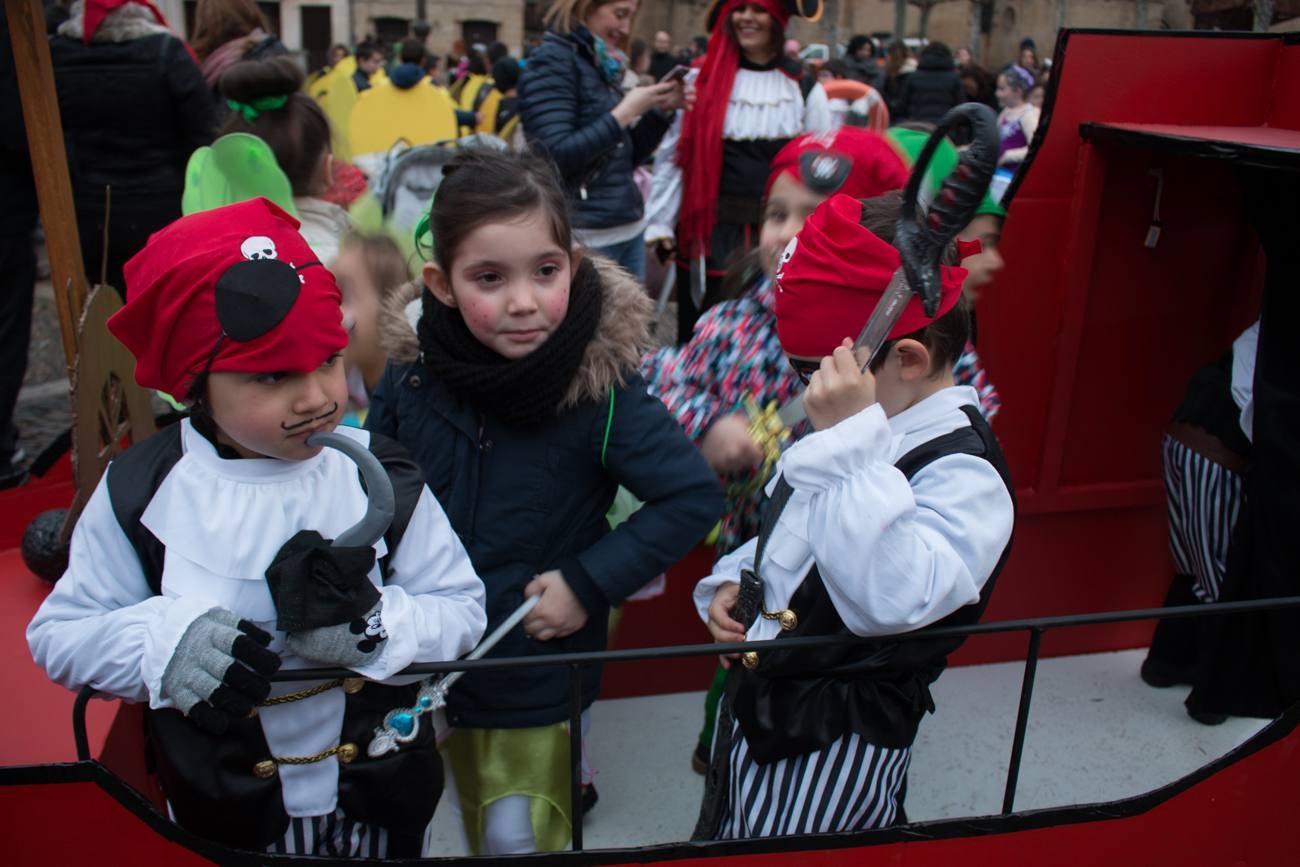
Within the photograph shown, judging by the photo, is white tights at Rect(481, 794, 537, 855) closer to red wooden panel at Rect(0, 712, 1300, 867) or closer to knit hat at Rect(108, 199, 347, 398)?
red wooden panel at Rect(0, 712, 1300, 867)

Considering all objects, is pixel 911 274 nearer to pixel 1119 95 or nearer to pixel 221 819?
pixel 221 819

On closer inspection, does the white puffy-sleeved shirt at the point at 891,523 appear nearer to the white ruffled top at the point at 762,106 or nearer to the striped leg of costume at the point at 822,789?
the striped leg of costume at the point at 822,789

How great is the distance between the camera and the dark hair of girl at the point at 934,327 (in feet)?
5.03

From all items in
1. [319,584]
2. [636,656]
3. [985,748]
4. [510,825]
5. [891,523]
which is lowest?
[985,748]

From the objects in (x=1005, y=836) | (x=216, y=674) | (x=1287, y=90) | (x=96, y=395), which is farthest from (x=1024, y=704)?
(x=1287, y=90)

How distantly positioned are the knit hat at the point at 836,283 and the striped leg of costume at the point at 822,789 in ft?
1.95

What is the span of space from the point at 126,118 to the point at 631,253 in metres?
1.92

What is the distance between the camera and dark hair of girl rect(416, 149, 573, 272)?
69.9 inches

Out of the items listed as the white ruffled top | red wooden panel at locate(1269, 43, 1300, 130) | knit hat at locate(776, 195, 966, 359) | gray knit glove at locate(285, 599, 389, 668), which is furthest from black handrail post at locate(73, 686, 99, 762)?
the white ruffled top

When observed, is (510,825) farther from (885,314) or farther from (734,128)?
(734,128)

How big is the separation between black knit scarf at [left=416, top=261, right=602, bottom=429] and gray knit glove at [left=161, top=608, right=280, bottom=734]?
1.98ft

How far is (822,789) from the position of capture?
1628mm

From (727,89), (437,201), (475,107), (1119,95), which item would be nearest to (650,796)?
(437,201)

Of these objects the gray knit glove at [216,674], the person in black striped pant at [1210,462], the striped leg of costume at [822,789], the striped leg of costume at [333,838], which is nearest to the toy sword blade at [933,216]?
the striped leg of costume at [822,789]
